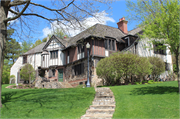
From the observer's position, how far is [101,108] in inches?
318

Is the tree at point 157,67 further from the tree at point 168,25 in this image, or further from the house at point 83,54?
the tree at point 168,25

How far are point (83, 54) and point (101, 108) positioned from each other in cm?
1224

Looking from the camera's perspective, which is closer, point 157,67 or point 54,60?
point 157,67

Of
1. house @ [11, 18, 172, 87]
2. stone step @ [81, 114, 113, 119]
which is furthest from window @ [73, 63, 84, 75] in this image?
stone step @ [81, 114, 113, 119]

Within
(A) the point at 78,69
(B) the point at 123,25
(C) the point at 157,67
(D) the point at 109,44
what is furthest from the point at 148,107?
(B) the point at 123,25

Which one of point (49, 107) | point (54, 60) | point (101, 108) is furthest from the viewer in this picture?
point (54, 60)

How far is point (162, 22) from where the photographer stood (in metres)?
9.11

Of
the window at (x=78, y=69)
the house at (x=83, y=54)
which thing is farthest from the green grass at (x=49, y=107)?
the window at (x=78, y=69)

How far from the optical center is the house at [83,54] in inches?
723

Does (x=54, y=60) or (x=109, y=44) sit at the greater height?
(x=109, y=44)

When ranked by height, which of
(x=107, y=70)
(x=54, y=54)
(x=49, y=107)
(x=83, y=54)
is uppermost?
(x=54, y=54)

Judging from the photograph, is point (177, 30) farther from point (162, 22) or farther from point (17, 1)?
point (17, 1)

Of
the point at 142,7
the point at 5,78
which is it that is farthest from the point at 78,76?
the point at 5,78

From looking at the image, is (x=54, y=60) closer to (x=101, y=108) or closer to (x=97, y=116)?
(x=101, y=108)
